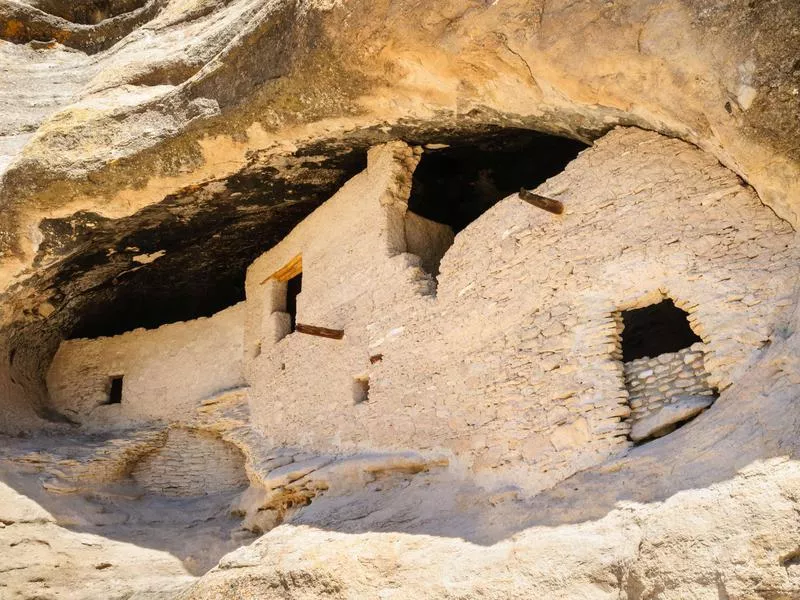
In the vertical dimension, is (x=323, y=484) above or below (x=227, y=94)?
below

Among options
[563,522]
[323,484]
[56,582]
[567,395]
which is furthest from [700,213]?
[56,582]

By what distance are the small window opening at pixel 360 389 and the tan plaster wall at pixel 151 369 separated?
2.74 meters

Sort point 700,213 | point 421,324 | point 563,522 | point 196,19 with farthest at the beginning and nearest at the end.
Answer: point 196,19, point 421,324, point 700,213, point 563,522

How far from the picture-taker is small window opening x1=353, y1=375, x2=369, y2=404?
7082 millimetres

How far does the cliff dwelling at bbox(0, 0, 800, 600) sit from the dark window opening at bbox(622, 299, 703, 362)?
3 centimetres

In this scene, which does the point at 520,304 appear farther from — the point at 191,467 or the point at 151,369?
the point at 151,369

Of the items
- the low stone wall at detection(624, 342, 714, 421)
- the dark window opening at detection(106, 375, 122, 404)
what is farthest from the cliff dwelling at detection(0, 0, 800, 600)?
the dark window opening at detection(106, 375, 122, 404)

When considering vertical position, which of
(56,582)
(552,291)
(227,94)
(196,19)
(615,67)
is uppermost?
(196,19)

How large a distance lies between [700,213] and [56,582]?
20.4 feet

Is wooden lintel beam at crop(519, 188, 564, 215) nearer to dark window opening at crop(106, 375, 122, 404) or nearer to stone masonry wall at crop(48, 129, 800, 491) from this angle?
stone masonry wall at crop(48, 129, 800, 491)

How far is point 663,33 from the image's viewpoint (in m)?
4.63

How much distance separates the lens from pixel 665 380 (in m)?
4.77

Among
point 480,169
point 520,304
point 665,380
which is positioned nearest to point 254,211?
point 480,169

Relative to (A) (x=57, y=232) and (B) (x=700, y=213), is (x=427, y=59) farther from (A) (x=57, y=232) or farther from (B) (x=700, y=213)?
(A) (x=57, y=232)
